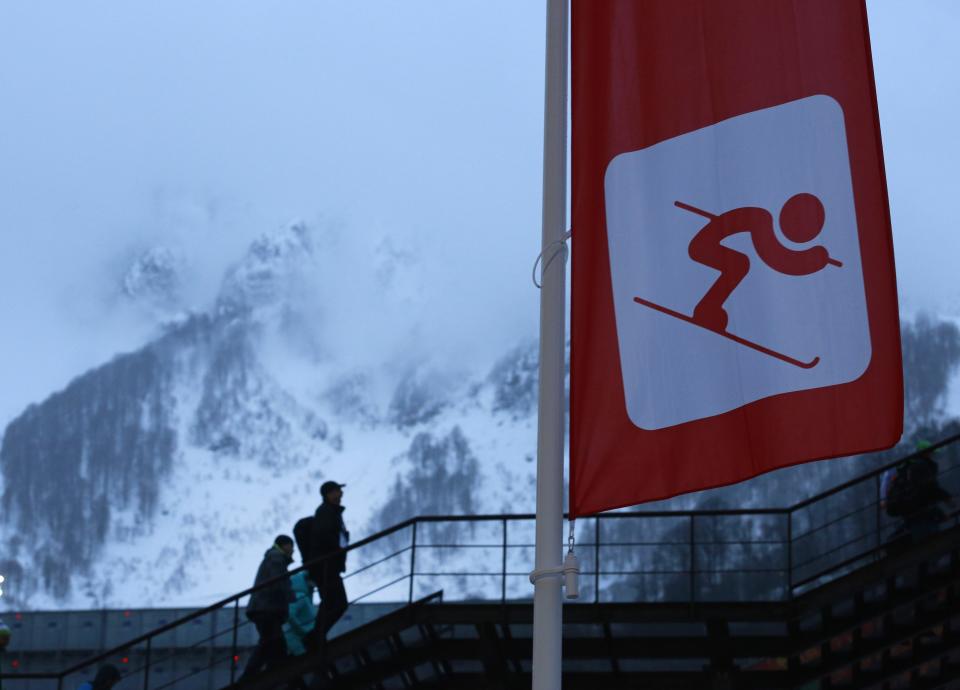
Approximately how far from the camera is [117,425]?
65.4 metres

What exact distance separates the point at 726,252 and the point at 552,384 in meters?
0.80

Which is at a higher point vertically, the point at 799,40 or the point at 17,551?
the point at 17,551

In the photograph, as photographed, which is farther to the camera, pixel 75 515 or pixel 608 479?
pixel 75 515

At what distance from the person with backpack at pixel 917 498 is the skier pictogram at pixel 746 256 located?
26.8ft

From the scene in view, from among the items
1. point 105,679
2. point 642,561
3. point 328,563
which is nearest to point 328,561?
point 328,563

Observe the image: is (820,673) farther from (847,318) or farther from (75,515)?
(75,515)

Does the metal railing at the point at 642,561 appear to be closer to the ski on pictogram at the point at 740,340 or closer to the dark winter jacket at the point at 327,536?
the dark winter jacket at the point at 327,536

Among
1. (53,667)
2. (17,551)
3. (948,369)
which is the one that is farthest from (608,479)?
(17,551)

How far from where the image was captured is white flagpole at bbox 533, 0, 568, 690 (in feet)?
16.3

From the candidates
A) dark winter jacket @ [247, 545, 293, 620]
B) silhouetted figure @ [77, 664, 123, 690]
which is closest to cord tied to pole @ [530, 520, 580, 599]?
silhouetted figure @ [77, 664, 123, 690]

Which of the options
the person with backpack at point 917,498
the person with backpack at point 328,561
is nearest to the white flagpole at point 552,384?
the person with backpack at point 328,561

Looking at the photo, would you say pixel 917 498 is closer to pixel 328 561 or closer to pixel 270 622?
pixel 328 561

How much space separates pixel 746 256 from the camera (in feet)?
16.6

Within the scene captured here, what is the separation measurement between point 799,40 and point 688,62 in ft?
1.40
